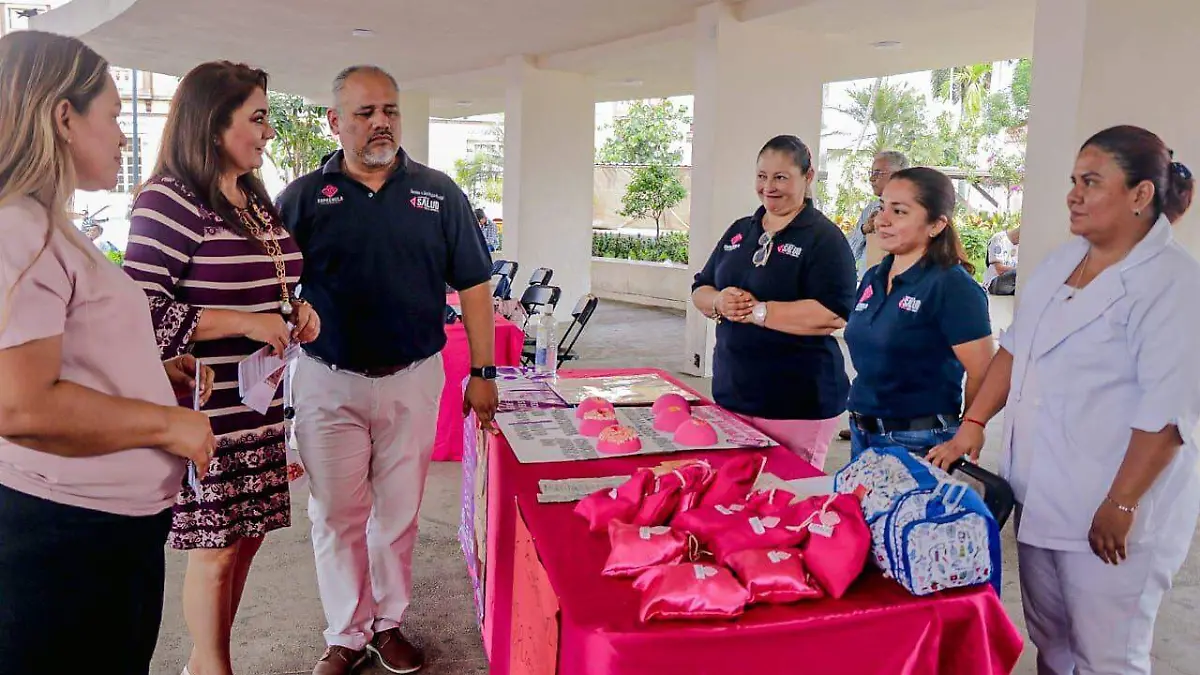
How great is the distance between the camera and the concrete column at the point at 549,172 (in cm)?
970

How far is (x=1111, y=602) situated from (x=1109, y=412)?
0.38 m

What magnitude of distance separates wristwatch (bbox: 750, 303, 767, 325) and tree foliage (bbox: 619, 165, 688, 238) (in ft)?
36.4

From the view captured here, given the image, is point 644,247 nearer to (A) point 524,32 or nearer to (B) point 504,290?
(A) point 524,32

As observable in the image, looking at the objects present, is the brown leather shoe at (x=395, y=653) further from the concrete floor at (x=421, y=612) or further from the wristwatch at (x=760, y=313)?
the wristwatch at (x=760, y=313)

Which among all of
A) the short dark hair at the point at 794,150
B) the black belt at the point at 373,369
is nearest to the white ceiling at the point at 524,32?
the short dark hair at the point at 794,150

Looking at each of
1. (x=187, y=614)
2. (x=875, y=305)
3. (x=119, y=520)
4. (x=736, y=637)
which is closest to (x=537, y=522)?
(x=736, y=637)

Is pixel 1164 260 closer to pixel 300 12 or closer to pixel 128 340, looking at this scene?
pixel 128 340

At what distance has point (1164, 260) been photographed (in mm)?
1579

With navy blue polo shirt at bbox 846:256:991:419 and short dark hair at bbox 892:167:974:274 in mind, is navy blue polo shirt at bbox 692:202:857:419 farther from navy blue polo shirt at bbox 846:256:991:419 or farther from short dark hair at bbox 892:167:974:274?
short dark hair at bbox 892:167:974:274

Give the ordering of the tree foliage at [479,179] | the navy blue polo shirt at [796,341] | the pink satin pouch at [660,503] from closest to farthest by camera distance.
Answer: the pink satin pouch at [660,503] → the navy blue polo shirt at [796,341] → the tree foliage at [479,179]

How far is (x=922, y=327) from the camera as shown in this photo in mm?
2170

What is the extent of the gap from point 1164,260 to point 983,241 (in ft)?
40.7

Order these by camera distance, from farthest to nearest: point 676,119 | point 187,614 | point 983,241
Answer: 1. point 676,119
2. point 983,241
3. point 187,614

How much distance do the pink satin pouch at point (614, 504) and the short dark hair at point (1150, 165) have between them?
3.50 feet
